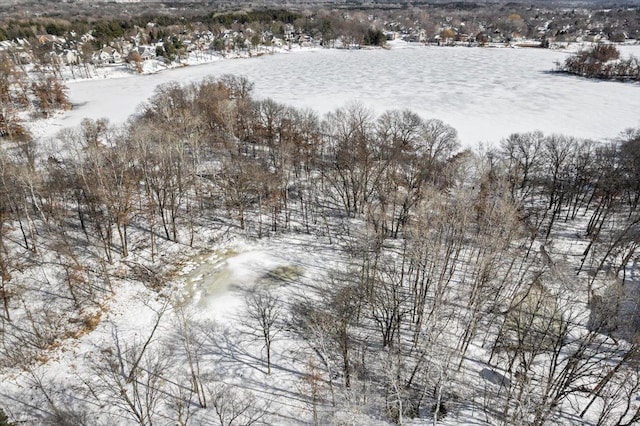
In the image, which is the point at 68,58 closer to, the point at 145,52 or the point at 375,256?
the point at 145,52

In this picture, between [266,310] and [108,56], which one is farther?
[108,56]

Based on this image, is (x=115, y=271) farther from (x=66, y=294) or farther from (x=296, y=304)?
(x=296, y=304)

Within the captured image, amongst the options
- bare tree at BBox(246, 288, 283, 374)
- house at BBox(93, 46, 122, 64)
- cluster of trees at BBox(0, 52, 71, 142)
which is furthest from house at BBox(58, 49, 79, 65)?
bare tree at BBox(246, 288, 283, 374)

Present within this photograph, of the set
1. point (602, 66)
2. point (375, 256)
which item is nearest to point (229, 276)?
point (375, 256)

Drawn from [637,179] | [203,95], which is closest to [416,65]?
A: [203,95]

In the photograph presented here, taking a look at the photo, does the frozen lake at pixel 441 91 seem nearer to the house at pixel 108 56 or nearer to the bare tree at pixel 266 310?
the house at pixel 108 56

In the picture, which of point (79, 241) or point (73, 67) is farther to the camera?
point (73, 67)

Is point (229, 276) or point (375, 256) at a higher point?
point (375, 256)
